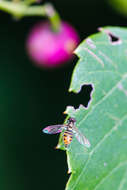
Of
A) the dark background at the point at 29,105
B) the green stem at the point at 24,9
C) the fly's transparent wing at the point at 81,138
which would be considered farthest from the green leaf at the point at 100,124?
the dark background at the point at 29,105

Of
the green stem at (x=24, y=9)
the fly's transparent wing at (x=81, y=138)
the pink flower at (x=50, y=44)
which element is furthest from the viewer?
the pink flower at (x=50, y=44)

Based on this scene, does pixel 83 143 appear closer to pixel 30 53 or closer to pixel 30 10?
pixel 30 10

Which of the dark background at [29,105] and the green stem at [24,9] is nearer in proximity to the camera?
the green stem at [24,9]

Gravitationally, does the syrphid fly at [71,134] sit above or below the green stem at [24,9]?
below

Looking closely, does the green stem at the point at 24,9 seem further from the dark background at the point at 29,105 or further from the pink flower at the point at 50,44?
the dark background at the point at 29,105

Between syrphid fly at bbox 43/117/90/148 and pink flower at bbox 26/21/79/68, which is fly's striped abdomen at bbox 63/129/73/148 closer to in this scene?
syrphid fly at bbox 43/117/90/148

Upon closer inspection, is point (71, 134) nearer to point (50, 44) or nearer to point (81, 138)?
point (81, 138)

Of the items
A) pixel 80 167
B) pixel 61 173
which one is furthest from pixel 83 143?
pixel 61 173
